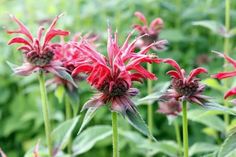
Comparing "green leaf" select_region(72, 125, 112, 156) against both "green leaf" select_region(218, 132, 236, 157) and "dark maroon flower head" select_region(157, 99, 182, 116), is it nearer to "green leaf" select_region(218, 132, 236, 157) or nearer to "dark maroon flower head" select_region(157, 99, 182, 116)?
"dark maroon flower head" select_region(157, 99, 182, 116)

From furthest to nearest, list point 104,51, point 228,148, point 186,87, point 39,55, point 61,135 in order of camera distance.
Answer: point 104,51, point 61,135, point 39,55, point 186,87, point 228,148

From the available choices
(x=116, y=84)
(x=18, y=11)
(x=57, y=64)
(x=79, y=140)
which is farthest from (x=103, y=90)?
(x=18, y=11)

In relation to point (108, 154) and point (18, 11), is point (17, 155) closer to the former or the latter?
point (108, 154)

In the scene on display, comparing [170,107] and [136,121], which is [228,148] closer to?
[136,121]

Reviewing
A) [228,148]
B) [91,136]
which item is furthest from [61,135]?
[228,148]

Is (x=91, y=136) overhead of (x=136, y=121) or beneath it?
beneath

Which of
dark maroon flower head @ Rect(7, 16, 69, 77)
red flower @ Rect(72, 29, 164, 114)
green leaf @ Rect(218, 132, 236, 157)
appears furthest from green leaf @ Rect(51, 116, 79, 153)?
green leaf @ Rect(218, 132, 236, 157)

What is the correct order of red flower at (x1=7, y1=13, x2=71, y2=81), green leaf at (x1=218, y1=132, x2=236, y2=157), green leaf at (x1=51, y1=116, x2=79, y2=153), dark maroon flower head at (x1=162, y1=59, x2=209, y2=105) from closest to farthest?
1. green leaf at (x1=218, y1=132, x2=236, y2=157)
2. dark maroon flower head at (x1=162, y1=59, x2=209, y2=105)
3. red flower at (x1=7, y1=13, x2=71, y2=81)
4. green leaf at (x1=51, y1=116, x2=79, y2=153)
